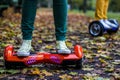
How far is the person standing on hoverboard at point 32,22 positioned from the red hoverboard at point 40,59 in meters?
0.05

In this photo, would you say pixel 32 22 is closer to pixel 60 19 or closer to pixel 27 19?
pixel 27 19

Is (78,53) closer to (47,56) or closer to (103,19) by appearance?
(47,56)

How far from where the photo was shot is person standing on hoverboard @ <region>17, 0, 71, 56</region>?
12.7ft

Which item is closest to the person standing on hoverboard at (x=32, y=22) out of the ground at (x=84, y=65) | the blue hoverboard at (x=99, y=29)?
the ground at (x=84, y=65)

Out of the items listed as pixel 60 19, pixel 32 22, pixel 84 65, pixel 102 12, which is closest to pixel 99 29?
pixel 102 12

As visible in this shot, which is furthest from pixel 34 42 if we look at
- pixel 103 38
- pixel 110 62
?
pixel 110 62

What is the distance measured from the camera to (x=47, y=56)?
394 centimetres

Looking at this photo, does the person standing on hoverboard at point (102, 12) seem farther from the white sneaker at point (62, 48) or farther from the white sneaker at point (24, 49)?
the white sneaker at point (24, 49)

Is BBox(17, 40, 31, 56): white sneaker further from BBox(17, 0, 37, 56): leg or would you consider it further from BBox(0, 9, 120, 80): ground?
BBox(0, 9, 120, 80): ground

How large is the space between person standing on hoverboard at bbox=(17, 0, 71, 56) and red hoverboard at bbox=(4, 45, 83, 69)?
0.05 metres

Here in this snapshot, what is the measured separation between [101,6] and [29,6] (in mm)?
3338

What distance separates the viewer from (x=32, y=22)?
154 inches

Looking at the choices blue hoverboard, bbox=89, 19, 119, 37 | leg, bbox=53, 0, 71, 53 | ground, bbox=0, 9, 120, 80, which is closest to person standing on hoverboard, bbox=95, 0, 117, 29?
blue hoverboard, bbox=89, 19, 119, 37

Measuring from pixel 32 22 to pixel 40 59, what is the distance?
388 mm
